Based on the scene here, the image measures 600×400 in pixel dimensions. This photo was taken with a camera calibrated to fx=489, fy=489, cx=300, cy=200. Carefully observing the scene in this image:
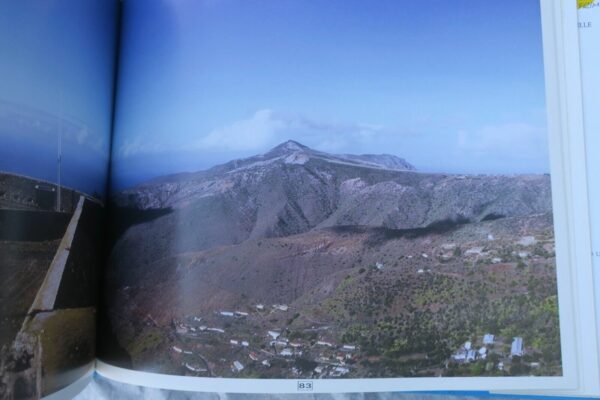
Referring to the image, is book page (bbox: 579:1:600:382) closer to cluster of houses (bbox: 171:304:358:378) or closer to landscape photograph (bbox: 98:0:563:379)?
landscape photograph (bbox: 98:0:563:379)

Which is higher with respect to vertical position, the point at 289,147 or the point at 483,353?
the point at 289,147

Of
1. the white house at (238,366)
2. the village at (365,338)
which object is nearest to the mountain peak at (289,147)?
the village at (365,338)

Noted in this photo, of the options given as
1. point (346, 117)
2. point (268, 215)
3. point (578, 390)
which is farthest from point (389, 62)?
point (578, 390)

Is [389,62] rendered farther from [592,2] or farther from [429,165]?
[592,2]


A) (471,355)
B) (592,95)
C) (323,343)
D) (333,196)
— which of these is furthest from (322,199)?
(592,95)

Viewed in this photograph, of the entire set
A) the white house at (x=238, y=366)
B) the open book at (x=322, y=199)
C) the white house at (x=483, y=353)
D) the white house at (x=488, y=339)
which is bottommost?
the white house at (x=238, y=366)

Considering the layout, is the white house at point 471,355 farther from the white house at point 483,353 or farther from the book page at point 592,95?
the book page at point 592,95

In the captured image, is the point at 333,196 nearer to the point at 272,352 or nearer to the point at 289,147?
the point at 289,147
